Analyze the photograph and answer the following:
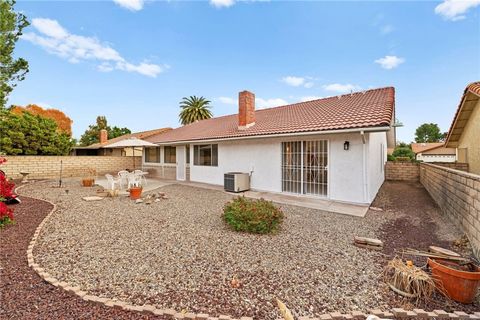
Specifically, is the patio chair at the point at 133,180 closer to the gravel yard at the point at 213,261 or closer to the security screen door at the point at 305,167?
the gravel yard at the point at 213,261

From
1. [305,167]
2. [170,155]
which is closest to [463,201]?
[305,167]

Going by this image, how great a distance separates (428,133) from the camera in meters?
70.0

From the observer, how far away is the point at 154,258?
13.2 feet

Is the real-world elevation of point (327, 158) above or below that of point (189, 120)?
below

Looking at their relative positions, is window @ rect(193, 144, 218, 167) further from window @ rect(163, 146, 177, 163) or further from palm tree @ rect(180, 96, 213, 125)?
palm tree @ rect(180, 96, 213, 125)

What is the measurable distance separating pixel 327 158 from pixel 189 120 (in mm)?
30939

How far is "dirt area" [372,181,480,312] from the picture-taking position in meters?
2.87

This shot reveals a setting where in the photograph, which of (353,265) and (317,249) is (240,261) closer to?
(317,249)

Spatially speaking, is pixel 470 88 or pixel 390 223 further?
pixel 470 88

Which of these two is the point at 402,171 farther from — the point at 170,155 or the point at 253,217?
the point at 170,155

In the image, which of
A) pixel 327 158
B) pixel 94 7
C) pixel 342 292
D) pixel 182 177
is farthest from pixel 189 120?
pixel 342 292

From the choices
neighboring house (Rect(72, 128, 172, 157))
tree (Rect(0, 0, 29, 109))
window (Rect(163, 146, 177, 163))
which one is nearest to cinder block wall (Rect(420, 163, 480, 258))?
window (Rect(163, 146, 177, 163))

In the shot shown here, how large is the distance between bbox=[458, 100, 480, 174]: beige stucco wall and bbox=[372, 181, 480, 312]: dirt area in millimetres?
3130

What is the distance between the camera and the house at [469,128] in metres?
9.68
